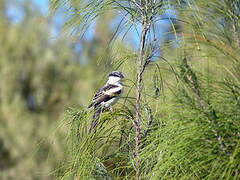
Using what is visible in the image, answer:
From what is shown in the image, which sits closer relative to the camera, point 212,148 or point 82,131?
point 212,148

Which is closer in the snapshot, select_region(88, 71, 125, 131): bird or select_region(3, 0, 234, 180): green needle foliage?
select_region(3, 0, 234, 180): green needle foliage

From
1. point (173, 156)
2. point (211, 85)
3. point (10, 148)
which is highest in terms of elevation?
point (211, 85)

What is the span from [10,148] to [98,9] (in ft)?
30.1

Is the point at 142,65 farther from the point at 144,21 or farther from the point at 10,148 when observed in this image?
the point at 10,148

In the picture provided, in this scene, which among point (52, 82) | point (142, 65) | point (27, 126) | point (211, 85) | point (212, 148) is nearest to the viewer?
point (212, 148)

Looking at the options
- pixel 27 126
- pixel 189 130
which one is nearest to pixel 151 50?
pixel 189 130

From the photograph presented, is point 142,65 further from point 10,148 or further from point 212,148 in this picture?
point 10,148

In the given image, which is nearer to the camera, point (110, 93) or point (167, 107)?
point (167, 107)

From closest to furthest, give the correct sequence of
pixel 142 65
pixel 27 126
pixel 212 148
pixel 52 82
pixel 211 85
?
pixel 212 148 → pixel 211 85 → pixel 142 65 → pixel 27 126 → pixel 52 82

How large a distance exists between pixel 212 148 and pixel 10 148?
9695mm

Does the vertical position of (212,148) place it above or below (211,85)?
Answer: below

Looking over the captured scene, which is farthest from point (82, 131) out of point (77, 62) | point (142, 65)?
point (77, 62)

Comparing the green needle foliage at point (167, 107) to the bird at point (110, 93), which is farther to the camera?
the bird at point (110, 93)

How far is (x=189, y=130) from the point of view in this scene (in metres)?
1.41
